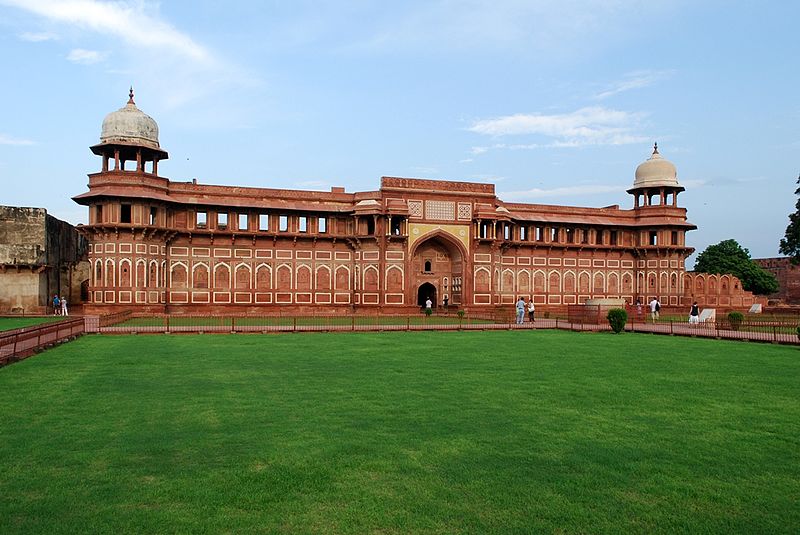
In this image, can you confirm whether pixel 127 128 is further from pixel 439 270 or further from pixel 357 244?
pixel 439 270

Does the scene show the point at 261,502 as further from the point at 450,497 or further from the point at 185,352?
the point at 185,352

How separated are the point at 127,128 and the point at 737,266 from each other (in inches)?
2119

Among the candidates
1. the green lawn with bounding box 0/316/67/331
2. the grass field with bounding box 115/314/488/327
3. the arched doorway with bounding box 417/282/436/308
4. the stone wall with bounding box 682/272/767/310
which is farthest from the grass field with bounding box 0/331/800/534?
the stone wall with bounding box 682/272/767/310

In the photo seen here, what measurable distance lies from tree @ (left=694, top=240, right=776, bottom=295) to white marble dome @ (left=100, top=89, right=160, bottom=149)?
51.7 metres

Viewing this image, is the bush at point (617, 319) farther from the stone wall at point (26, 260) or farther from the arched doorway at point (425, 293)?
the stone wall at point (26, 260)

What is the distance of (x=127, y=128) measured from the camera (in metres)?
34.4

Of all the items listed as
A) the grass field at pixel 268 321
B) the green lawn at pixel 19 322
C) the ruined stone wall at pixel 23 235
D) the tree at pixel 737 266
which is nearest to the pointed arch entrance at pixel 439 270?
the grass field at pixel 268 321

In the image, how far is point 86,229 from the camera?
3431 centimetres

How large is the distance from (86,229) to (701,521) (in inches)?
1382

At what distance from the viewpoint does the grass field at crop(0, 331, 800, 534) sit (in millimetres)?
4656

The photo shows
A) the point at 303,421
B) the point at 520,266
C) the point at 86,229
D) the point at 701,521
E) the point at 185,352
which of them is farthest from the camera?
the point at 520,266

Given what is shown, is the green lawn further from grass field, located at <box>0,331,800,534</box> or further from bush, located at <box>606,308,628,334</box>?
bush, located at <box>606,308,628,334</box>

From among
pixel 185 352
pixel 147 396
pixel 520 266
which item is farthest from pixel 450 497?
pixel 520 266

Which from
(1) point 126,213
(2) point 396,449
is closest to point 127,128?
(1) point 126,213
